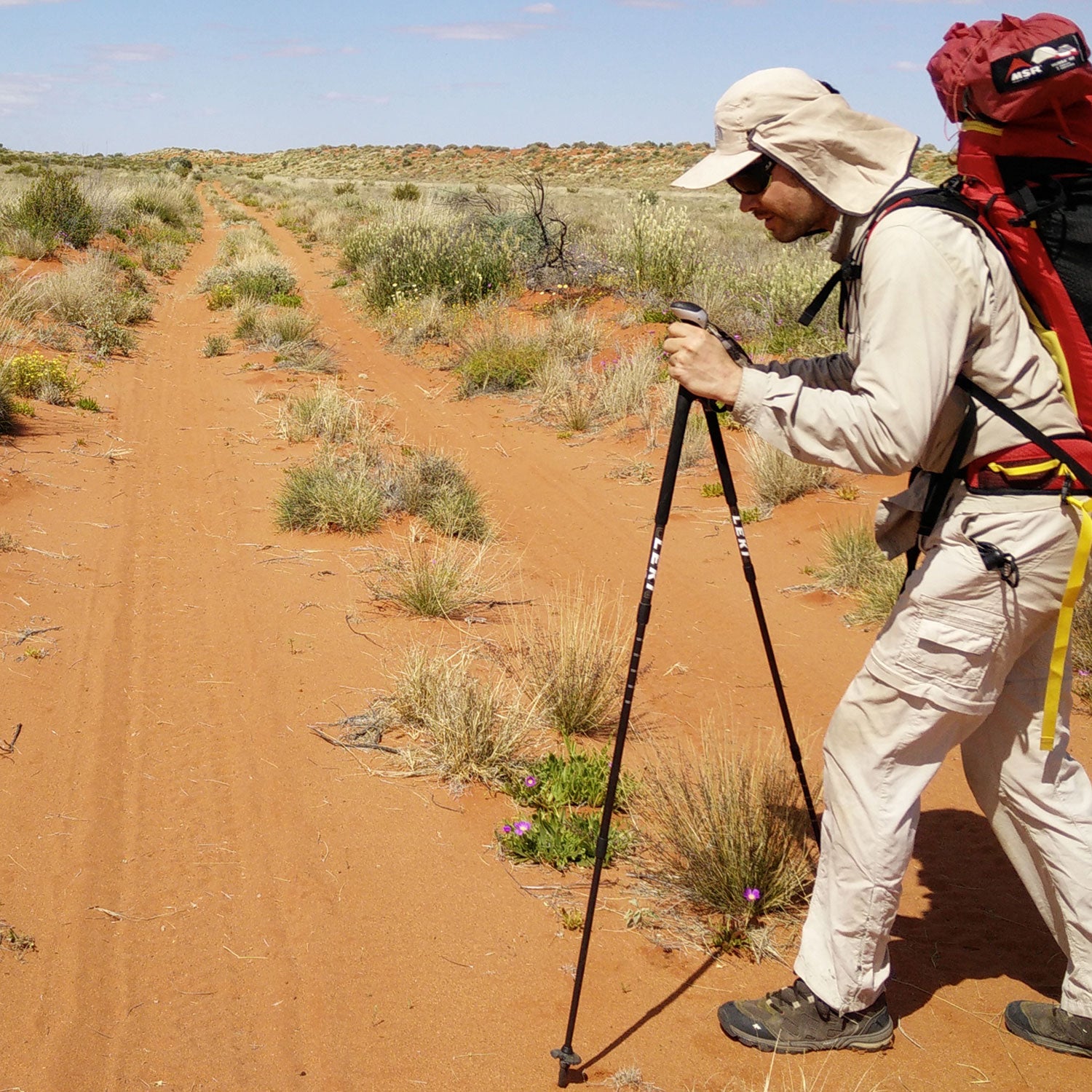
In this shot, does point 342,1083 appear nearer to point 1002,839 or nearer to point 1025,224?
point 1002,839

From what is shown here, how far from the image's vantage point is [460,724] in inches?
153

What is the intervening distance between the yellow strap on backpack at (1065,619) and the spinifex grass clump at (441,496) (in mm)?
4488

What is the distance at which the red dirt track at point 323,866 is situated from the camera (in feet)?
8.57

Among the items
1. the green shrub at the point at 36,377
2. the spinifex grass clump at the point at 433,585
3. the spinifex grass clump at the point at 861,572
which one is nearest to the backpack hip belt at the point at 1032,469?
the spinifex grass clump at the point at 861,572

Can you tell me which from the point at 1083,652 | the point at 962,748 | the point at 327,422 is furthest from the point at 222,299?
the point at 962,748

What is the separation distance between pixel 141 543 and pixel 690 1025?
183 inches

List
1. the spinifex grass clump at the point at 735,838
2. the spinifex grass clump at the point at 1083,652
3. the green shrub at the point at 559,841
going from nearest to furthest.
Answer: the spinifex grass clump at the point at 735,838 < the green shrub at the point at 559,841 < the spinifex grass clump at the point at 1083,652

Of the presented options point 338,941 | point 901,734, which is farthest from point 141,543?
point 901,734

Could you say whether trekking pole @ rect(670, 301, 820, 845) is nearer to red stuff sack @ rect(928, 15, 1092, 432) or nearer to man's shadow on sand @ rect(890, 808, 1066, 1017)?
man's shadow on sand @ rect(890, 808, 1066, 1017)

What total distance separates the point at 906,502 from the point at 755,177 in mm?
792

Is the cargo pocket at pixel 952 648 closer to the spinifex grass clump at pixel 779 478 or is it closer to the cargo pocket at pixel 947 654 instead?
the cargo pocket at pixel 947 654

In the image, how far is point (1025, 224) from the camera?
2045mm

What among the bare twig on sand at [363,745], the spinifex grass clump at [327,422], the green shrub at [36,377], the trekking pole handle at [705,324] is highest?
the trekking pole handle at [705,324]

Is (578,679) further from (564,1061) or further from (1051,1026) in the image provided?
(1051,1026)
